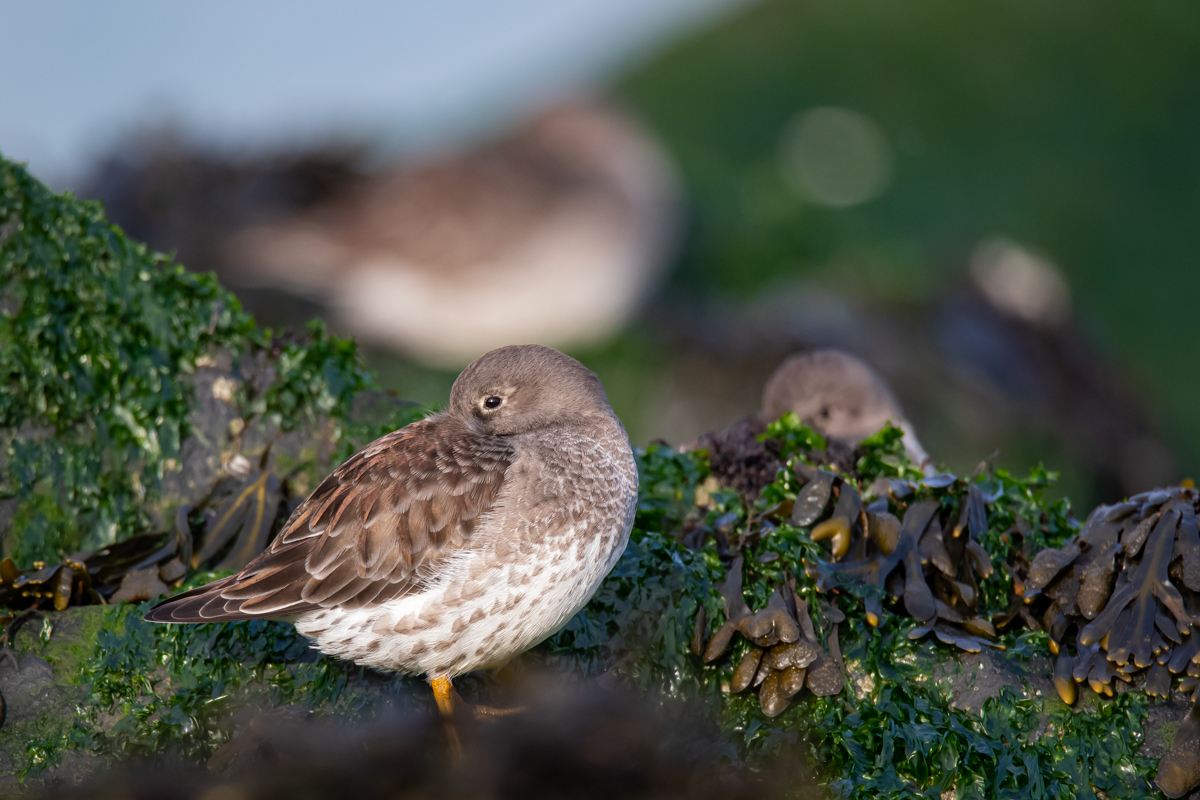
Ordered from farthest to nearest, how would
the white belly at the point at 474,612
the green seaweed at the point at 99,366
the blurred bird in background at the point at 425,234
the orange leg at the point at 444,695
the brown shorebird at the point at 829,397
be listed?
the blurred bird in background at the point at 425,234, the brown shorebird at the point at 829,397, the green seaweed at the point at 99,366, the orange leg at the point at 444,695, the white belly at the point at 474,612

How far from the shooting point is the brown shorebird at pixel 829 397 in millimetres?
5793

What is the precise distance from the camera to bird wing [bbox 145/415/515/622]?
3.13m

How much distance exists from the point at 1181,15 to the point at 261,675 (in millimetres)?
25642

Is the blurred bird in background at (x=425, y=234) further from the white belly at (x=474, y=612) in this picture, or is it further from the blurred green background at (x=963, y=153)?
the white belly at (x=474, y=612)

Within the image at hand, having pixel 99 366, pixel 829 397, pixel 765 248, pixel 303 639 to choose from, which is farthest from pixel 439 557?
pixel 765 248

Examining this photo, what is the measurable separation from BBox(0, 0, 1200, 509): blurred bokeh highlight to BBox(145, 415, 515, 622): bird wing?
6120mm

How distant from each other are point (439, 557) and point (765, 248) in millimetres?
12145

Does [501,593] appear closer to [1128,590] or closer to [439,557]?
[439,557]

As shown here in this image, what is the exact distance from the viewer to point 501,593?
3.09 meters

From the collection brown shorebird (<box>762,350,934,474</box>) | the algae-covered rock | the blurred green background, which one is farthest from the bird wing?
the blurred green background

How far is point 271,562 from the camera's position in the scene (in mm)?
3234

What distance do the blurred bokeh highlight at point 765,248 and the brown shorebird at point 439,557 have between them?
6165 millimetres

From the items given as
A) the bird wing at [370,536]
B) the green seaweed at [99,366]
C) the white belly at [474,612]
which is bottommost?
the white belly at [474,612]

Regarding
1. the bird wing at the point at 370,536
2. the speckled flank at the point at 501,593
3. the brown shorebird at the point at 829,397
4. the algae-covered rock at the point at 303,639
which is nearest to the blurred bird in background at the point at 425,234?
the algae-covered rock at the point at 303,639
